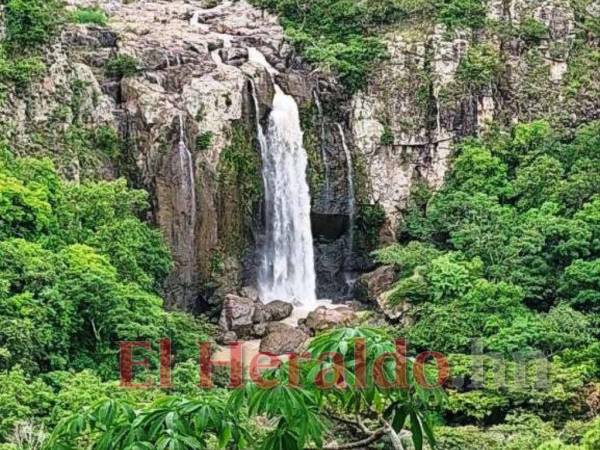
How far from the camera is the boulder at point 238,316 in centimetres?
1859

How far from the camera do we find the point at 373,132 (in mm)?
23234

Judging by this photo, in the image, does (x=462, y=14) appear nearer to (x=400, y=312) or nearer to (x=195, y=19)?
(x=195, y=19)

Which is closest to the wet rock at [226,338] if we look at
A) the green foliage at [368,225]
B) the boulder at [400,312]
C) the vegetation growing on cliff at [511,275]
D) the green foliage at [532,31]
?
the boulder at [400,312]

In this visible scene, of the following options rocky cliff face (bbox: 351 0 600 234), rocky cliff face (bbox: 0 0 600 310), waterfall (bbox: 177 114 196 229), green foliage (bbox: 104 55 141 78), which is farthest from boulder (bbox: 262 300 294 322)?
green foliage (bbox: 104 55 141 78)

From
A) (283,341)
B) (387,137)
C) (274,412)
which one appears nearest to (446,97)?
(387,137)

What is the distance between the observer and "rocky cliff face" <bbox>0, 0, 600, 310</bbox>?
19281mm

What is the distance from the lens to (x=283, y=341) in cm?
1750

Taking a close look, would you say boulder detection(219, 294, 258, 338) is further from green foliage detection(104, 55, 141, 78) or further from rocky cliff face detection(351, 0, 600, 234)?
green foliage detection(104, 55, 141, 78)

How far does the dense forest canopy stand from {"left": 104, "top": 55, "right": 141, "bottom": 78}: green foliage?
31 millimetres

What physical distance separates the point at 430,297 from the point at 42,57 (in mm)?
9751

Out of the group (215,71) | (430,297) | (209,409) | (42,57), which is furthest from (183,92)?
(209,409)

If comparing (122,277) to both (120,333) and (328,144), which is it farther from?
(328,144)

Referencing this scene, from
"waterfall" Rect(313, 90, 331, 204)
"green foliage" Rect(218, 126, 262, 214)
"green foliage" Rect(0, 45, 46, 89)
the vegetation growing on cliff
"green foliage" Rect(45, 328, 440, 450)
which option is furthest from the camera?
"waterfall" Rect(313, 90, 331, 204)

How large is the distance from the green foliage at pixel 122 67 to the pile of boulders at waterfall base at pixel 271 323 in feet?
18.9
